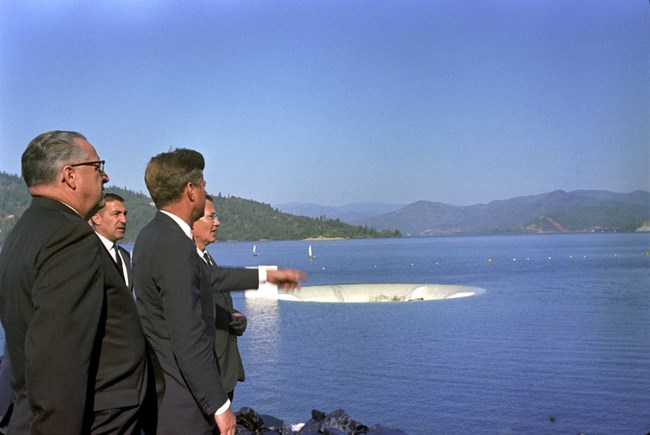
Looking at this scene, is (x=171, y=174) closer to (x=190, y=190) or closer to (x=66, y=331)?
(x=190, y=190)

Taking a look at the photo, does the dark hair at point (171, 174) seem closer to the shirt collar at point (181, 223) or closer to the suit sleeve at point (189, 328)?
the shirt collar at point (181, 223)

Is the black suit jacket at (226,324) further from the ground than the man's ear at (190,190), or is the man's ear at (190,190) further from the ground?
the man's ear at (190,190)

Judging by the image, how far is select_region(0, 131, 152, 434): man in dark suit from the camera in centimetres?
197

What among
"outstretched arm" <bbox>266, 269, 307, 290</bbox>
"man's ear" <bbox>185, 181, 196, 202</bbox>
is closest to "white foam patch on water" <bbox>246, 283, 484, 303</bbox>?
"outstretched arm" <bbox>266, 269, 307, 290</bbox>

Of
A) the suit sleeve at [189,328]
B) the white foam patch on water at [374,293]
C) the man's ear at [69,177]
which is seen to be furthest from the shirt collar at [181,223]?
the white foam patch on water at [374,293]

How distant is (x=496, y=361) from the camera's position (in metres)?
15.5

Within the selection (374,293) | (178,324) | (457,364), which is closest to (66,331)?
(178,324)

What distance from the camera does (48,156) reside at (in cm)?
223

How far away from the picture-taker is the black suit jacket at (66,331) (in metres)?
1.97

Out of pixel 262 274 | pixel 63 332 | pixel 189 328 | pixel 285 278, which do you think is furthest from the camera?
pixel 262 274

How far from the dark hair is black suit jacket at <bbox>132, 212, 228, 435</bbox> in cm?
9

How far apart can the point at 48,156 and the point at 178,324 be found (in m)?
0.81

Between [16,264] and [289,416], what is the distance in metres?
8.89

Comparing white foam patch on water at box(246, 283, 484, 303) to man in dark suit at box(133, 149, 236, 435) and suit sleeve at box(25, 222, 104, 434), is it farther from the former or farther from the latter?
suit sleeve at box(25, 222, 104, 434)
